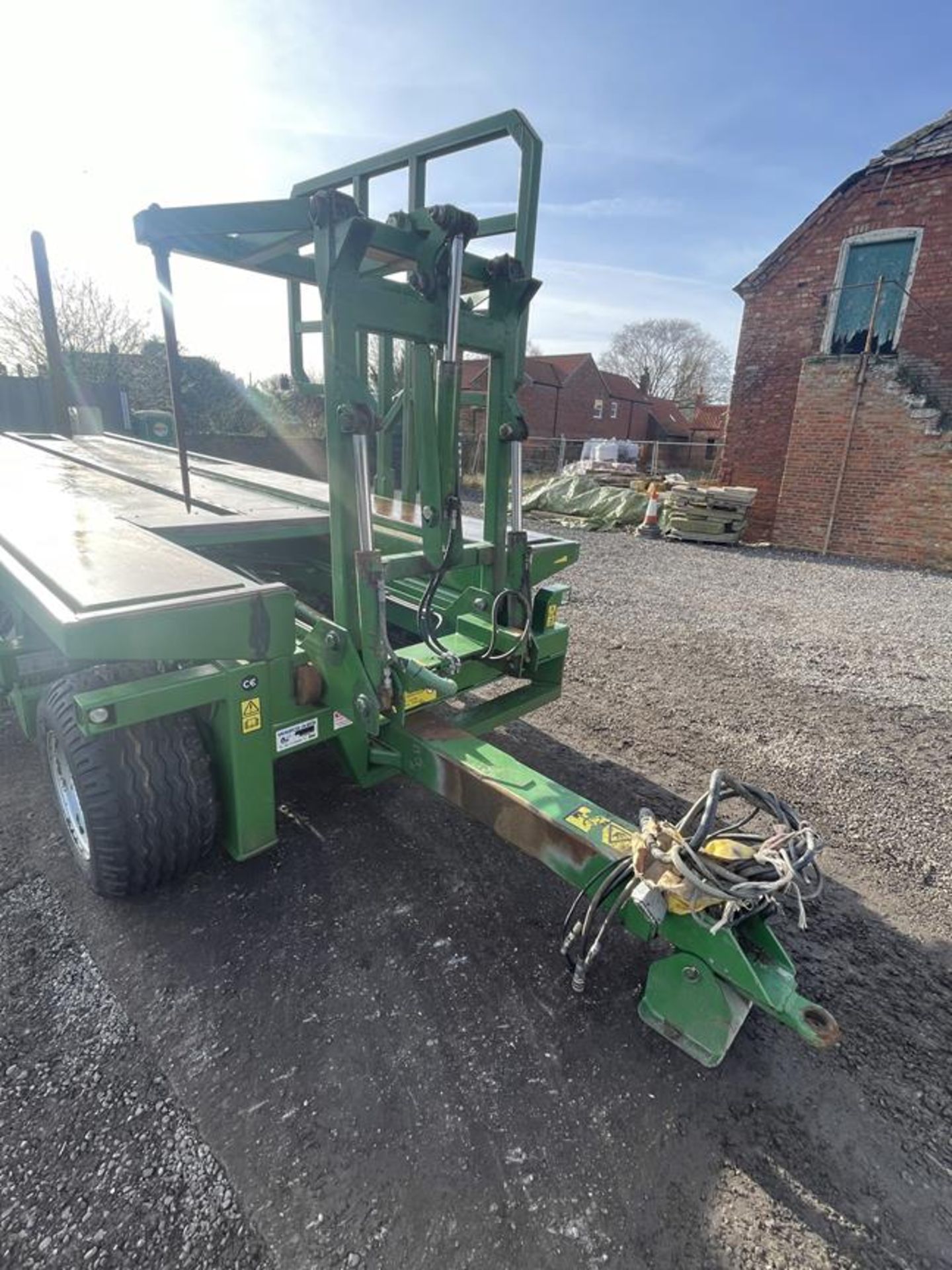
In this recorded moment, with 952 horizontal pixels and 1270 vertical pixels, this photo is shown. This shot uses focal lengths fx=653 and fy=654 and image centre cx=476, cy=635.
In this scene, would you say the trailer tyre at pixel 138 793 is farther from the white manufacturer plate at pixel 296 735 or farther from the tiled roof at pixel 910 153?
the tiled roof at pixel 910 153

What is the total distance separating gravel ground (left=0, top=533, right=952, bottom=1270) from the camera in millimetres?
1562

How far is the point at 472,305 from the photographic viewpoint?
2.90 meters

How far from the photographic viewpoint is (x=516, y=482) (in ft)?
9.86

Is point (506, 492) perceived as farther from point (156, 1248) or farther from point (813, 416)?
point (813, 416)

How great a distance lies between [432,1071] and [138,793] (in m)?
1.34

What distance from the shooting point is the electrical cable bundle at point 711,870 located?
1702 mm

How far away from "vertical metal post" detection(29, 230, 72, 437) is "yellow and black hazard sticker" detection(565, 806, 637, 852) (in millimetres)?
8358

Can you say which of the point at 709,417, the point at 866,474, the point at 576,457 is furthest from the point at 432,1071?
the point at 709,417

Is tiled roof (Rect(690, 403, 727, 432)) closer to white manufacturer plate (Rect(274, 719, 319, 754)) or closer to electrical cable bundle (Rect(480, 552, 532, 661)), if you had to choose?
electrical cable bundle (Rect(480, 552, 532, 661))

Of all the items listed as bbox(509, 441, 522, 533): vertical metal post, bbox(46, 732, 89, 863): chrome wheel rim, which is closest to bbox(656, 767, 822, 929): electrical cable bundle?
bbox(509, 441, 522, 533): vertical metal post

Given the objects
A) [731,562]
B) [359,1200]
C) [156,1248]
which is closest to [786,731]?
[359,1200]

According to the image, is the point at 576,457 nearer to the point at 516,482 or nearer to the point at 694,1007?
the point at 516,482

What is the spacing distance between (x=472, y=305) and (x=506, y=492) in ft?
2.72

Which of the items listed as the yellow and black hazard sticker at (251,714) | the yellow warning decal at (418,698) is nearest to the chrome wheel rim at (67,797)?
the yellow and black hazard sticker at (251,714)
